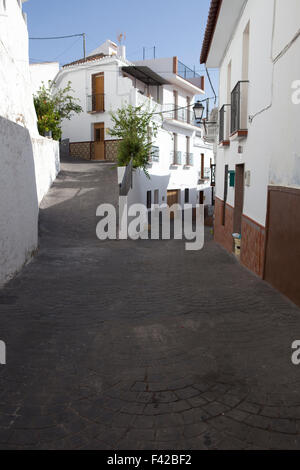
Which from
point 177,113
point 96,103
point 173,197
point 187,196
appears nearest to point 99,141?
point 96,103

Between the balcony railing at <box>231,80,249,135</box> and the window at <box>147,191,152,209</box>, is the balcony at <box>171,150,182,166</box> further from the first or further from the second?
the balcony railing at <box>231,80,249,135</box>

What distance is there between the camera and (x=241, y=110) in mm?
8961

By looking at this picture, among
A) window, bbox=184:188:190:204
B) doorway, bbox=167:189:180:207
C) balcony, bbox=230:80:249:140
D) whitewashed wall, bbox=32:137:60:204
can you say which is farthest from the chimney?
balcony, bbox=230:80:249:140

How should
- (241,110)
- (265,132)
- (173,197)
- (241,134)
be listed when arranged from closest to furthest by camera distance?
(265,132)
(241,134)
(241,110)
(173,197)

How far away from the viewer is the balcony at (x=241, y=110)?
8609 millimetres

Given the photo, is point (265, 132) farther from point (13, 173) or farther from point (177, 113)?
point (177, 113)

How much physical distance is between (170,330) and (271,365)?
128 cm

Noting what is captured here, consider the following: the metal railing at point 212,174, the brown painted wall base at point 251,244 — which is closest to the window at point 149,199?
the metal railing at point 212,174

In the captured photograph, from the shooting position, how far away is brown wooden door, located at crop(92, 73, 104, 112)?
73.6 ft

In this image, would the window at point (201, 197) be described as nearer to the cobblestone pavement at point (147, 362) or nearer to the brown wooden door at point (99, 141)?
the brown wooden door at point (99, 141)

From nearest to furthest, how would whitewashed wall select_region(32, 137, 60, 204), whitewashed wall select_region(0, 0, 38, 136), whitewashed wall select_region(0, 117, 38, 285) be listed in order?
1. whitewashed wall select_region(0, 117, 38, 285)
2. whitewashed wall select_region(0, 0, 38, 136)
3. whitewashed wall select_region(32, 137, 60, 204)

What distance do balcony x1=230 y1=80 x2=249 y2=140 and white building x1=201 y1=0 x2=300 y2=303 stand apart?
0.02 m

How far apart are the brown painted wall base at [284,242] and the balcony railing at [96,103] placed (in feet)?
59.4

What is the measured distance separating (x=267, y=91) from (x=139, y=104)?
15.0m
